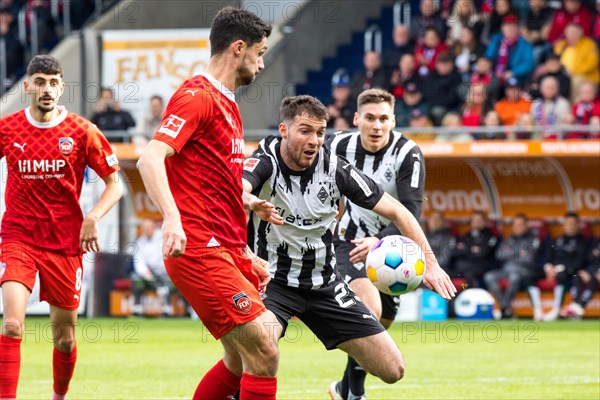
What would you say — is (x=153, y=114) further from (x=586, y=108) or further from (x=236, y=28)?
(x=236, y=28)

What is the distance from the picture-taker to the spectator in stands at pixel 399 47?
2103cm

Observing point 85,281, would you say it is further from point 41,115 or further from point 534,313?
point 41,115

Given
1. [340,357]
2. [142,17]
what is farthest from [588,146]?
[142,17]

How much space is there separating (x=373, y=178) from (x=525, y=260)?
10.1m

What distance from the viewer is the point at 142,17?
79.6ft

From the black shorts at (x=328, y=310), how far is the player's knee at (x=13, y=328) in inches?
70.5

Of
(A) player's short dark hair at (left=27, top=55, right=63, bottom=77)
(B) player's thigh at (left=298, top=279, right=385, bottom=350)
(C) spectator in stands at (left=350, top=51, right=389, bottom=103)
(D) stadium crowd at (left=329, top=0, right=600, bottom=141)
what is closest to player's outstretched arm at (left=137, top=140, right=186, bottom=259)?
(B) player's thigh at (left=298, top=279, right=385, bottom=350)

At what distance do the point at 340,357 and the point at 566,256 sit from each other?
243 inches

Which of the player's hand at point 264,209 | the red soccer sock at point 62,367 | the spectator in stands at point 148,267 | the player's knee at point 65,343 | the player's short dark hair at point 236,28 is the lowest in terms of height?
the spectator in stands at point 148,267

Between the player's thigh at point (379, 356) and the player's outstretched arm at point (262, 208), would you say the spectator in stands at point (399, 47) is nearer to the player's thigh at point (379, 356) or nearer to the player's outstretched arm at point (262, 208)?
the player's thigh at point (379, 356)

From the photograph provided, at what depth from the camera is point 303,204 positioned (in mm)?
7219

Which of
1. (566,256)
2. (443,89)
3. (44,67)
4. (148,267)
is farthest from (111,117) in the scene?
(44,67)

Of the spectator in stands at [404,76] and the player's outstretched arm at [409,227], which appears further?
the spectator in stands at [404,76]

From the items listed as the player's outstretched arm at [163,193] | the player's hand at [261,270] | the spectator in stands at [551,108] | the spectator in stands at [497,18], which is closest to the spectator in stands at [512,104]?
the spectator in stands at [551,108]
